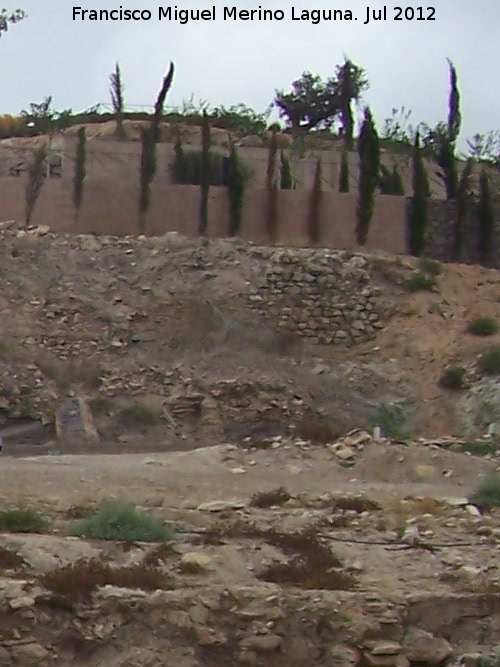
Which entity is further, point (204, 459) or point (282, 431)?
point (282, 431)

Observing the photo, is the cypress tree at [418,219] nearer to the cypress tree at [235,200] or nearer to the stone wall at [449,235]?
the stone wall at [449,235]

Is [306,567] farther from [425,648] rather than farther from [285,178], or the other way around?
[285,178]

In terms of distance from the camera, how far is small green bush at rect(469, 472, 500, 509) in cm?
1317

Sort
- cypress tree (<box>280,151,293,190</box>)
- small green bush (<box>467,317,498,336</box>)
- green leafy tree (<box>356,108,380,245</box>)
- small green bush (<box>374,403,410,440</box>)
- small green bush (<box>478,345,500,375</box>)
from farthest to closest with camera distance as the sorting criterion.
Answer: cypress tree (<box>280,151,293,190</box>) < green leafy tree (<box>356,108,380,245</box>) < small green bush (<box>467,317,498,336</box>) < small green bush (<box>478,345,500,375</box>) < small green bush (<box>374,403,410,440</box>)

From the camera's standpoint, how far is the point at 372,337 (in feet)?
81.9

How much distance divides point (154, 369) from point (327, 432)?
3.98 meters

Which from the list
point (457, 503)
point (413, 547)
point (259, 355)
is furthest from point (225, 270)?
point (413, 547)

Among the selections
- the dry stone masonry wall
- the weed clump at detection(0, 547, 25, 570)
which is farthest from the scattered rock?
the dry stone masonry wall

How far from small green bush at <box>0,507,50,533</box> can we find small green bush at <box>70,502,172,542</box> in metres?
0.33

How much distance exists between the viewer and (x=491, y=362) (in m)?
22.3

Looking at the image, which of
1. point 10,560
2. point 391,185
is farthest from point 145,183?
point 10,560

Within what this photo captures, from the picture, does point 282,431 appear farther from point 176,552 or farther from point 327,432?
point 176,552

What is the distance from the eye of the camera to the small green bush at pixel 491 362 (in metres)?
22.3

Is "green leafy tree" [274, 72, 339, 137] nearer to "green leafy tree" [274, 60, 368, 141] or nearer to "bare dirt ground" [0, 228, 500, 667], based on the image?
"green leafy tree" [274, 60, 368, 141]
